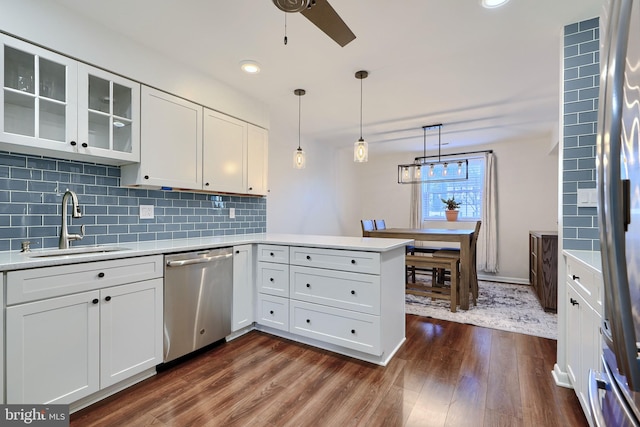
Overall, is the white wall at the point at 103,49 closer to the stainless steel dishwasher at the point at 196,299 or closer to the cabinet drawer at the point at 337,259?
the stainless steel dishwasher at the point at 196,299

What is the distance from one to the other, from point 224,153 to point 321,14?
1.74m

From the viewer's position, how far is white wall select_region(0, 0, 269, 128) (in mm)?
1722

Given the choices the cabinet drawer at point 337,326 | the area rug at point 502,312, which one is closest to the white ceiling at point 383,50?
the cabinet drawer at point 337,326

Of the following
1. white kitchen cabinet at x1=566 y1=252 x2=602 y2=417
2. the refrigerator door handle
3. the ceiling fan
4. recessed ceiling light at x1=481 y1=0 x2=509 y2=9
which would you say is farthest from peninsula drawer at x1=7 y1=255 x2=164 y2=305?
recessed ceiling light at x1=481 y1=0 x2=509 y2=9

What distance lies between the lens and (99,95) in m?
2.09

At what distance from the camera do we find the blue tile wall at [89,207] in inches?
72.9

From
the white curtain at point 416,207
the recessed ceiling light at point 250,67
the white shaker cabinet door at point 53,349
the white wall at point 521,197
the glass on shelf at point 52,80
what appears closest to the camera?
the white shaker cabinet door at point 53,349

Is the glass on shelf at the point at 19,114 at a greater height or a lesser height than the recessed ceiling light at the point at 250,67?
lesser

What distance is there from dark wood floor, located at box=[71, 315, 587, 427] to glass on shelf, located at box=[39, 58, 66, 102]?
190 cm

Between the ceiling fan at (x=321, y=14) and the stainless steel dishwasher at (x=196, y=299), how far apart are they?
1.72 m

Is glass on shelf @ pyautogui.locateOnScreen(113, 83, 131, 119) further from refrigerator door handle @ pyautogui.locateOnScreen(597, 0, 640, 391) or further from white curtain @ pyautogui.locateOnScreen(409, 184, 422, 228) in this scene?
white curtain @ pyautogui.locateOnScreen(409, 184, 422, 228)

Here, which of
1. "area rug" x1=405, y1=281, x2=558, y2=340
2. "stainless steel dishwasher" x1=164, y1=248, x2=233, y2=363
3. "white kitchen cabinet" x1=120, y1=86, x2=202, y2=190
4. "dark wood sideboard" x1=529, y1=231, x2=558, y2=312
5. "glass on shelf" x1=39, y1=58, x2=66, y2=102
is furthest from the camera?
"dark wood sideboard" x1=529, y1=231, x2=558, y2=312

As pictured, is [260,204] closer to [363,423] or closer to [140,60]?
[140,60]

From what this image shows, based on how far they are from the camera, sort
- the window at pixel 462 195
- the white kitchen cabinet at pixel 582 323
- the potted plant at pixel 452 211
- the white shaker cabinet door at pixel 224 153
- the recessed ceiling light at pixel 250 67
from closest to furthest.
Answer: the white kitchen cabinet at pixel 582 323 → the recessed ceiling light at pixel 250 67 → the white shaker cabinet door at pixel 224 153 → the potted plant at pixel 452 211 → the window at pixel 462 195
